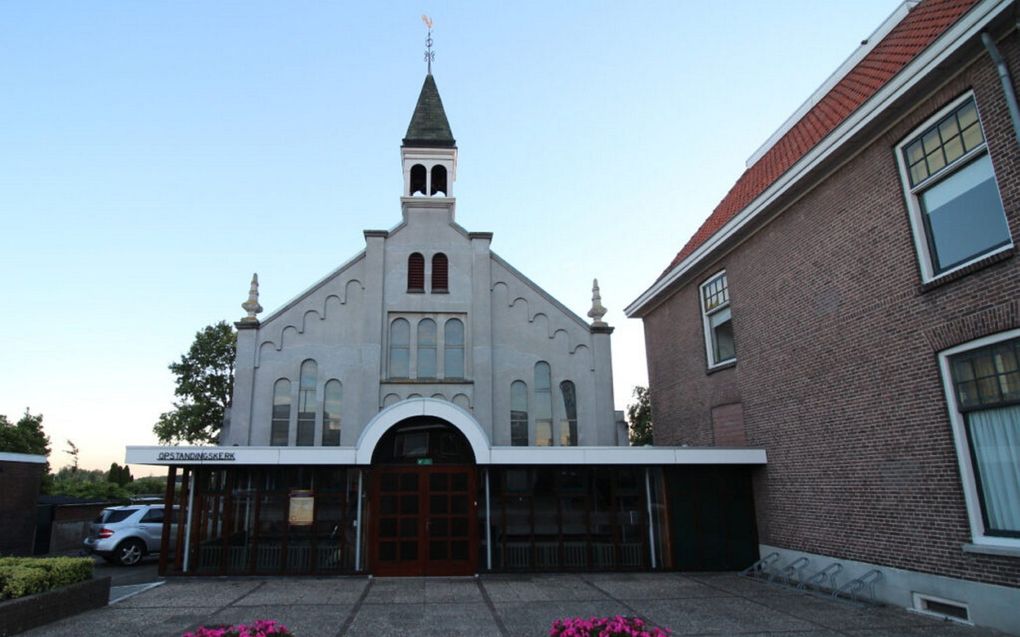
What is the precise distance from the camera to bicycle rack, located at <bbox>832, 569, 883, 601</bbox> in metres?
11.1

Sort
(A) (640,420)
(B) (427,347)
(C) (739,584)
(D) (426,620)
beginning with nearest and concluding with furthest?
(D) (426,620) → (C) (739,584) → (B) (427,347) → (A) (640,420)

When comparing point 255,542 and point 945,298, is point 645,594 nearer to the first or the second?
point 945,298

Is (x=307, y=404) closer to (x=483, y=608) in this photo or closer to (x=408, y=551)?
(x=408, y=551)

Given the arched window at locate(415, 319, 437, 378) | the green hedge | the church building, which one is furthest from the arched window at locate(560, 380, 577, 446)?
the green hedge

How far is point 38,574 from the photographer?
32.9 ft

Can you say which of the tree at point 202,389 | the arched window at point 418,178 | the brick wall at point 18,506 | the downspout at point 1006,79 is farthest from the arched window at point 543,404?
the tree at point 202,389

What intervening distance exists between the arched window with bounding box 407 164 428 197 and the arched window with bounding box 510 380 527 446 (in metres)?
8.48

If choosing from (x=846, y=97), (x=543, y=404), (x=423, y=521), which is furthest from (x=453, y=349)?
(x=846, y=97)

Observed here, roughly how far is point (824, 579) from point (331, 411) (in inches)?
575

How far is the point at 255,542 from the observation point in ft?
48.0

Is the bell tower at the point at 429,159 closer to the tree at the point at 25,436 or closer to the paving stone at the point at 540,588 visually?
the paving stone at the point at 540,588

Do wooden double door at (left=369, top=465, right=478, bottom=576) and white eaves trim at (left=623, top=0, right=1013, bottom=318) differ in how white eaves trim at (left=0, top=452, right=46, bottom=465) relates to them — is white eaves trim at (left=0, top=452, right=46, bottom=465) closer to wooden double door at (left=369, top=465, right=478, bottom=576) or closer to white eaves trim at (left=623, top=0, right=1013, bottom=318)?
wooden double door at (left=369, top=465, right=478, bottom=576)

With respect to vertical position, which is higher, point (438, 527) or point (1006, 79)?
point (1006, 79)

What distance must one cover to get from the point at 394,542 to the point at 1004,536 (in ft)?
38.4
